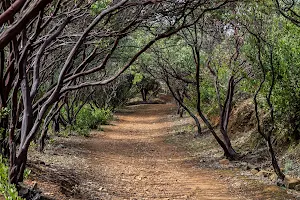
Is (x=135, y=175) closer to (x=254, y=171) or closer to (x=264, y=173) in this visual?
(x=254, y=171)

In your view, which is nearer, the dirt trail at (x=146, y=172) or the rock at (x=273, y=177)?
the dirt trail at (x=146, y=172)

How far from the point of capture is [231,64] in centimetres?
1283

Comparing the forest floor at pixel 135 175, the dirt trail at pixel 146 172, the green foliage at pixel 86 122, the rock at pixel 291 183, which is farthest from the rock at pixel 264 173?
the green foliage at pixel 86 122

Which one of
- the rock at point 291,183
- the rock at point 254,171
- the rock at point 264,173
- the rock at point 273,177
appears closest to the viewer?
the rock at point 291,183

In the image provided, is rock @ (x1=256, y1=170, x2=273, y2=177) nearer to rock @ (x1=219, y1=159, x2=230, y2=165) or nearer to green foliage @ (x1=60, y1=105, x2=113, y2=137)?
rock @ (x1=219, y1=159, x2=230, y2=165)

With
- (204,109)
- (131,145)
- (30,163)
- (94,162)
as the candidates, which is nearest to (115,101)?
(204,109)

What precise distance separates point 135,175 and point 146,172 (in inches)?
21.6

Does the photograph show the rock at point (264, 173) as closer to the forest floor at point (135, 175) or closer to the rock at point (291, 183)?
the forest floor at point (135, 175)

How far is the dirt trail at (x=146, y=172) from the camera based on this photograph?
8.84 metres

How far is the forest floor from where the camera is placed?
847 centimetres

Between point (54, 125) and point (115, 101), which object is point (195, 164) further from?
point (115, 101)

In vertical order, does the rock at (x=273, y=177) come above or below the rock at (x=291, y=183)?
below

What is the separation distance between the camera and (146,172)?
449 inches

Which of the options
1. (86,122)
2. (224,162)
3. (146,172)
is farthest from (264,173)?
(86,122)
